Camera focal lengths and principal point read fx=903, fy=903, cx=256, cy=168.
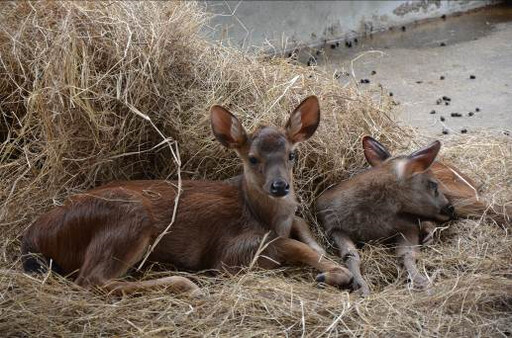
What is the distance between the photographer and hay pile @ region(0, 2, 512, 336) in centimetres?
489

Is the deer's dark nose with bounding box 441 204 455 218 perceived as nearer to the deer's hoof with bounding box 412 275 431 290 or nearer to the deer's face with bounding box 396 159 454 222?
the deer's face with bounding box 396 159 454 222

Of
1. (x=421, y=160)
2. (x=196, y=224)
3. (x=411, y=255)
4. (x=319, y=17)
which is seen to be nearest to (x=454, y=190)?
(x=421, y=160)

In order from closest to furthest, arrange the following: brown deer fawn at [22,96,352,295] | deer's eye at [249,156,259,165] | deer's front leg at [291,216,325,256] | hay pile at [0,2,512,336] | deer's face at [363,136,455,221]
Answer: hay pile at [0,2,512,336] → brown deer fawn at [22,96,352,295] → deer's eye at [249,156,259,165] → deer's front leg at [291,216,325,256] → deer's face at [363,136,455,221]

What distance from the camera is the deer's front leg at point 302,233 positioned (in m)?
5.92

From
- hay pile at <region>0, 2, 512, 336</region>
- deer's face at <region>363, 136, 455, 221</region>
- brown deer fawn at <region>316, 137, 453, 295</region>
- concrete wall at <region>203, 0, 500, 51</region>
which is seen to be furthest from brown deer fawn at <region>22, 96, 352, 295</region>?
concrete wall at <region>203, 0, 500, 51</region>

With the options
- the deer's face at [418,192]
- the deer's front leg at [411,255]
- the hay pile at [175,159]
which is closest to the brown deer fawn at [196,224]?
the hay pile at [175,159]

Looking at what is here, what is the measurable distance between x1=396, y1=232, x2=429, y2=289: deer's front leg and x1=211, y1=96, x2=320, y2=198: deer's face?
0.83 metres

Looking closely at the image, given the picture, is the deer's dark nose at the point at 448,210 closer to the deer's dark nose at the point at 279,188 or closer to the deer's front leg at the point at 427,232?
the deer's front leg at the point at 427,232

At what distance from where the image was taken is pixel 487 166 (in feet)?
22.9

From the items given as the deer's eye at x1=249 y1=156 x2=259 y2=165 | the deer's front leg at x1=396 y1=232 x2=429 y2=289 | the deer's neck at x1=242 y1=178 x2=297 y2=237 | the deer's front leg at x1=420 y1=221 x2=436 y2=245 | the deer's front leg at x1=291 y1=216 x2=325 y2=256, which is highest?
the deer's eye at x1=249 y1=156 x2=259 y2=165

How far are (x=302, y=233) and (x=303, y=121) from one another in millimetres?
775

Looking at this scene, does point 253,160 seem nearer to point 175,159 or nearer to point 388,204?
point 175,159

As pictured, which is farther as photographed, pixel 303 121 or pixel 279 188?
pixel 303 121

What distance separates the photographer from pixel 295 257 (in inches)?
223
